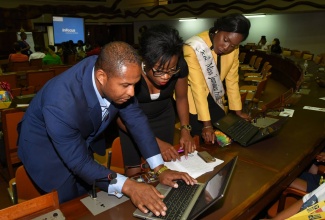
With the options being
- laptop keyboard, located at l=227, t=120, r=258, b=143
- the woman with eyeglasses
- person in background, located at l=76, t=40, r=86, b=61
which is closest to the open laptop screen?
the woman with eyeglasses

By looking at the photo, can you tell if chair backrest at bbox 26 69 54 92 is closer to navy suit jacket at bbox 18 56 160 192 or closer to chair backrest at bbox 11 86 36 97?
chair backrest at bbox 11 86 36 97

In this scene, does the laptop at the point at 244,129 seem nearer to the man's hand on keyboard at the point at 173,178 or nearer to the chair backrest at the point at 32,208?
the man's hand on keyboard at the point at 173,178

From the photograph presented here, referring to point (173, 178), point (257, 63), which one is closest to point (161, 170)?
point (173, 178)

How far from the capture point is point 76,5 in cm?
1170

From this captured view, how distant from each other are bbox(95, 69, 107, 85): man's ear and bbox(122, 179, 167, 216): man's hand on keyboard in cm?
39

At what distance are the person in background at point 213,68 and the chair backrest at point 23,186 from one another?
0.98 meters

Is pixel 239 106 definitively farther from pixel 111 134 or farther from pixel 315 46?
pixel 315 46

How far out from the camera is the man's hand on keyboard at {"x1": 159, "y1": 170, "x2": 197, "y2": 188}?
1.19 m

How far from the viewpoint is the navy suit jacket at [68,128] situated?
1.05m

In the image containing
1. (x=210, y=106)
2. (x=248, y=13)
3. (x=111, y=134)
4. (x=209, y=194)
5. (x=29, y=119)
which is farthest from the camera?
(x=248, y=13)

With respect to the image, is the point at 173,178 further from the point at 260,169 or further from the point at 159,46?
the point at 159,46

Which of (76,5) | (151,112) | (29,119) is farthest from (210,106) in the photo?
(76,5)

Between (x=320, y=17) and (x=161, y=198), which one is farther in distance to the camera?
(x=320, y=17)

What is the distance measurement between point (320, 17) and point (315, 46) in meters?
0.96
